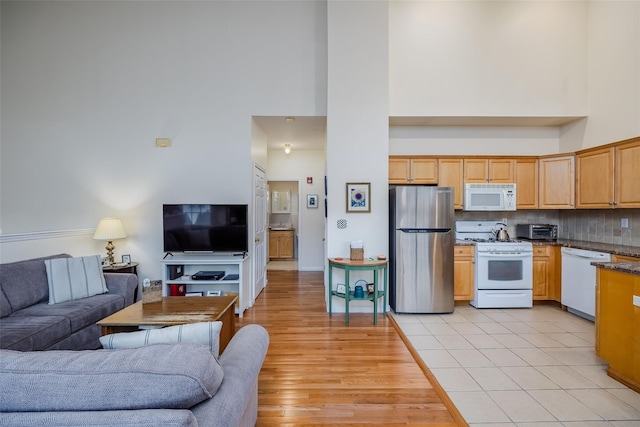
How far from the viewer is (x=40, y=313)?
2.51 metres

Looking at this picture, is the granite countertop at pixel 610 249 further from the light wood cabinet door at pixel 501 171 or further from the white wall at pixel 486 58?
the white wall at pixel 486 58

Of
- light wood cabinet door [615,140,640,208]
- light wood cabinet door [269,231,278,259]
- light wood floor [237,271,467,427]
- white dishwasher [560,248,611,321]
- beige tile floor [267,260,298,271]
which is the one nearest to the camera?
light wood floor [237,271,467,427]

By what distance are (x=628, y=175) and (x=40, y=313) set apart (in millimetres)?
6138

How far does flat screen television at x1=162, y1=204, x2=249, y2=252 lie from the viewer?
3.81m

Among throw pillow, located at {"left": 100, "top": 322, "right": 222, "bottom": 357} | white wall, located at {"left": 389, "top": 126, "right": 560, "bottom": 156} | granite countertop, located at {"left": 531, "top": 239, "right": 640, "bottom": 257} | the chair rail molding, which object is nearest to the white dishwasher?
granite countertop, located at {"left": 531, "top": 239, "right": 640, "bottom": 257}

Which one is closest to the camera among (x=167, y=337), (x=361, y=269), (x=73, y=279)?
(x=167, y=337)

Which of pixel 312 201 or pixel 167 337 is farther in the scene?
pixel 312 201

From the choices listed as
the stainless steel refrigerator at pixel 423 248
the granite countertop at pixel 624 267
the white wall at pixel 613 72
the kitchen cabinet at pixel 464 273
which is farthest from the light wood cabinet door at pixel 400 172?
the white wall at pixel 613 72

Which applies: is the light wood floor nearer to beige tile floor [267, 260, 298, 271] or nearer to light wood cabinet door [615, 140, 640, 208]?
beige tile floor [267, 260, 298, 271]

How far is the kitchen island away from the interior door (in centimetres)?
374

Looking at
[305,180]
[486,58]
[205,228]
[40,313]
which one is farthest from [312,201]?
[40,313]

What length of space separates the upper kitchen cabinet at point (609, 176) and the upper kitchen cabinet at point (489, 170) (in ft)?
2.68

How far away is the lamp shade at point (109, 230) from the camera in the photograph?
147 inches

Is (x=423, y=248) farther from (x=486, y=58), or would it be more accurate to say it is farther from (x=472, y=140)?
(x=486, y=58)
